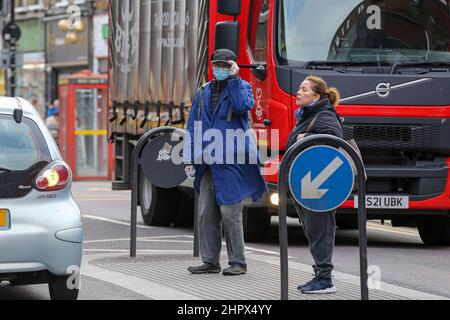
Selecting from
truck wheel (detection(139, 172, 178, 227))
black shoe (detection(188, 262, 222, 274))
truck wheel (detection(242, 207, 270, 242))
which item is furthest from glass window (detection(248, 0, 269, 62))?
black shoe (detection(188, 262, 222, 274))

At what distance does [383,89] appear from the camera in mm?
13461

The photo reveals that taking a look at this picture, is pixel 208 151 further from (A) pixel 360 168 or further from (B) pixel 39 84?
(B) pixel 39 84

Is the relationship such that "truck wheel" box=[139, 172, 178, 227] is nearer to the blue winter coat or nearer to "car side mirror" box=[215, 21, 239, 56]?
"car side mirror" box=[215, 21, 239, 56]

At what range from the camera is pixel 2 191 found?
8.66 m

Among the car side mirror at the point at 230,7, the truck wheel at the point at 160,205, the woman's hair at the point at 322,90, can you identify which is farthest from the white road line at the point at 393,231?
the woman's hair at the point at 322,90

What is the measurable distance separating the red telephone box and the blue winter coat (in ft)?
Answer: 63.3

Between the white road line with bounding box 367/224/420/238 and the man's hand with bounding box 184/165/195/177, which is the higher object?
the man's hand with bounding box 184/165/195/177

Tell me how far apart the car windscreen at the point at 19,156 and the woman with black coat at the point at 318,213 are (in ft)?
6.13

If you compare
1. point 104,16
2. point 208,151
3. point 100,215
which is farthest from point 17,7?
point 208,151

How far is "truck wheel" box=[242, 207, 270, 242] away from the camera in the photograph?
557 inches

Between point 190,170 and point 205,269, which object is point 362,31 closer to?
point 190,170

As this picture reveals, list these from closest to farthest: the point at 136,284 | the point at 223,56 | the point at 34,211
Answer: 1. the point at 34,211
2. the point at 136,284
3. the point at 223,56

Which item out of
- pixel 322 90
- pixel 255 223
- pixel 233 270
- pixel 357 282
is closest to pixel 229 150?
pixel 233 270

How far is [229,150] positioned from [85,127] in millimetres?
20135
